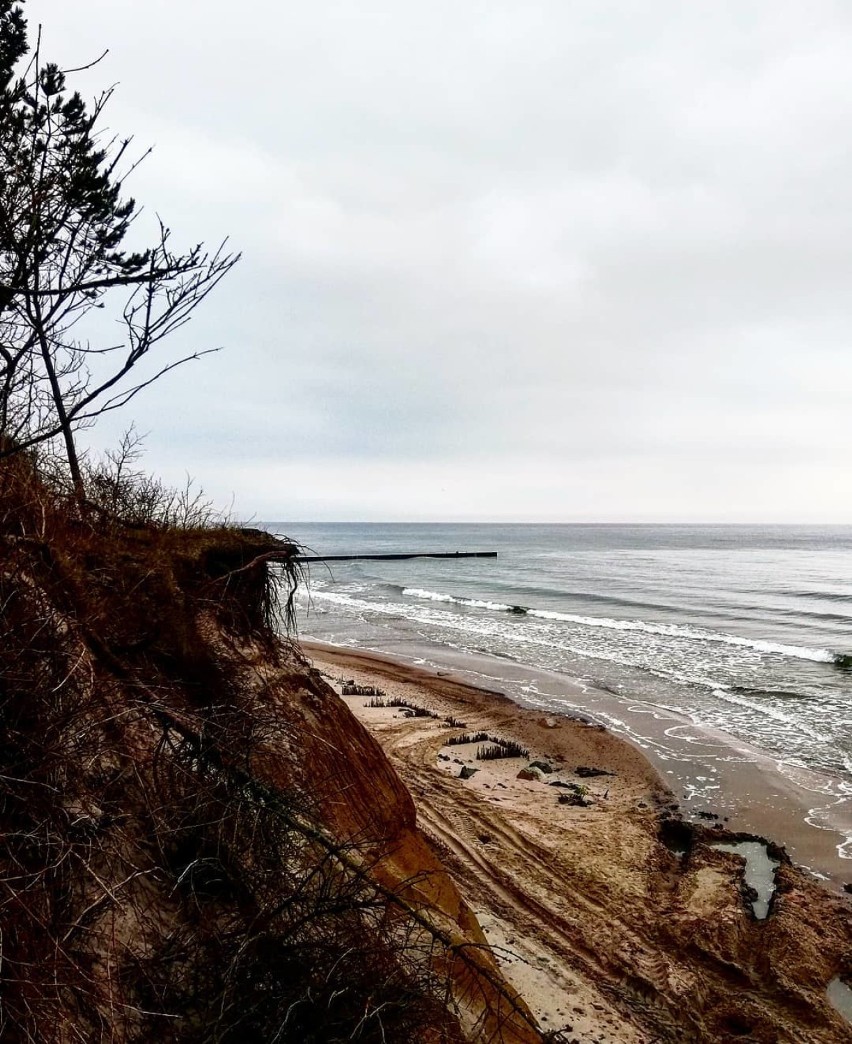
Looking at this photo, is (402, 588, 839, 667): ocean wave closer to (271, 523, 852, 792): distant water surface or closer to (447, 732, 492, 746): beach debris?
(271, 523, 852, 792): distant water surface

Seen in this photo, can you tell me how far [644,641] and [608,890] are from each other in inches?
738

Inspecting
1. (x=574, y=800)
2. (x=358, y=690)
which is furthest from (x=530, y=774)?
(x=358, y=690)

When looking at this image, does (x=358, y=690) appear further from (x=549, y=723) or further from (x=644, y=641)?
(x=644, y=641)

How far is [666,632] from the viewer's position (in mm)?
Answer: 26969

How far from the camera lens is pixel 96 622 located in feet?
14.2

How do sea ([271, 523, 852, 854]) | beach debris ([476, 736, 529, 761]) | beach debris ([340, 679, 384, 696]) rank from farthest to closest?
beach debris ([340, 679, 384, 696]) < sea ([271, 523, 852, 854]) < beach debris ([476, 736, 529, 761])

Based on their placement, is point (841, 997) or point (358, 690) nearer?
point (841, 997)

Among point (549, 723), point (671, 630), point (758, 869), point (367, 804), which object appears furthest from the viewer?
point (671, 630)

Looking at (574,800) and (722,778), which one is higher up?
(574,800)

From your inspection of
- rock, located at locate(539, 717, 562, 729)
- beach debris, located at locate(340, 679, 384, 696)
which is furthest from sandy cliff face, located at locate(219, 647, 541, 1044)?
beach debris, located at locate(340, 679, 384, 696)

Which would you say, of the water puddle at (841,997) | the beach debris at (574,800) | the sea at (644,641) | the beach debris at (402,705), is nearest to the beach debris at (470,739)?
the beach debris at (402,705)

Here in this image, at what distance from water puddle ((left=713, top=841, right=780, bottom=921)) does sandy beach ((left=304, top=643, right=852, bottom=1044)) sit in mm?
148

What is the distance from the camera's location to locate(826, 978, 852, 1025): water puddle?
19.1 feet

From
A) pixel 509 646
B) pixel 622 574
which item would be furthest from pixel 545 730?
pixel 622 574
